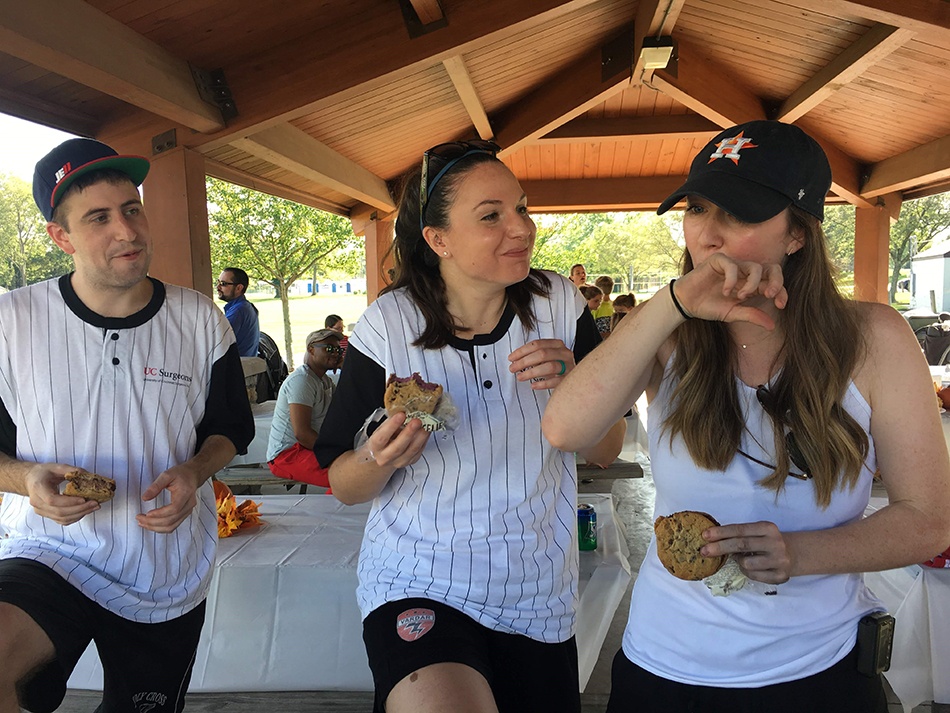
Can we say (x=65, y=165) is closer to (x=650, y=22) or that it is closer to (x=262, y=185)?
(x=650, y=22)

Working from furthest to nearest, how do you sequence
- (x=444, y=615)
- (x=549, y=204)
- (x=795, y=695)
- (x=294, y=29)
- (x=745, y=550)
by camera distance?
(x=549, y=204)
(x=294, y=29)
(x=444, y=615)
(x=795, y=695)
(x=745, y=550)

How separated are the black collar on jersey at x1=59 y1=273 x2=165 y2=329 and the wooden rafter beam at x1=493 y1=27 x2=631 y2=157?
20.0 feet

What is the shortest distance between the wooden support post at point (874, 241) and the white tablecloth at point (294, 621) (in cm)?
892

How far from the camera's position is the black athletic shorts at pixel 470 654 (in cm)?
153

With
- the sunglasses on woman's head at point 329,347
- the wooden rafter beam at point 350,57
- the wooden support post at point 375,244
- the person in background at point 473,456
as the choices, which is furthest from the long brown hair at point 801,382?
the wooden support post at point 375,244

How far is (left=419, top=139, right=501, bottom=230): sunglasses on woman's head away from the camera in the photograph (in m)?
1.96

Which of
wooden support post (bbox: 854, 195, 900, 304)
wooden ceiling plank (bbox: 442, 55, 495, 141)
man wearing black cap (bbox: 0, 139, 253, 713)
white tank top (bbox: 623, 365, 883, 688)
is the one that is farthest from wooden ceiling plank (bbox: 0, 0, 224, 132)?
wooden support post (bbox: 854, 195, 900, 304)

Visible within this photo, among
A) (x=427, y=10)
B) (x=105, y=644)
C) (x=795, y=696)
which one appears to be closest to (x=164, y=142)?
(x=427, y=10)

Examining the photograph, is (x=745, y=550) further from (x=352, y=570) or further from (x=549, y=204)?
(x=549, y=204)

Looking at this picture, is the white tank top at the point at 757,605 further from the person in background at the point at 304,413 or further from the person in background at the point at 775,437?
the person in background at the point at 304,413

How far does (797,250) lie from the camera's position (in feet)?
5.19

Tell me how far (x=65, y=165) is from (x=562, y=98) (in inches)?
253

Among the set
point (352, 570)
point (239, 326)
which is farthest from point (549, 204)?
point (352, 570)

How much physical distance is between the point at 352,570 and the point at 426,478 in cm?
139
